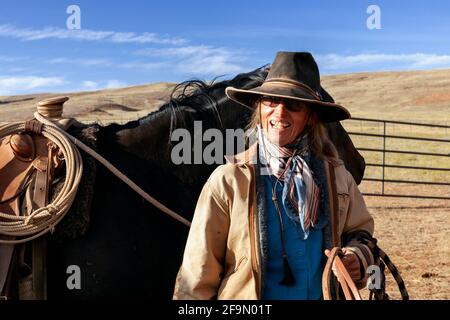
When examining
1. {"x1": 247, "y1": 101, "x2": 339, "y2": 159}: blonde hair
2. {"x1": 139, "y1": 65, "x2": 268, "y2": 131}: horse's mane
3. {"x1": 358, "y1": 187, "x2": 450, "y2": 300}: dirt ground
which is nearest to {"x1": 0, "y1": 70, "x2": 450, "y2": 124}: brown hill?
{"x1": 358, "y1": 187, "x2": 450, "y2": 300}: dirt ground

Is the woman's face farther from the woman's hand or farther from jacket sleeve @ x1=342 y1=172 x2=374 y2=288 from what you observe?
the woman's hand

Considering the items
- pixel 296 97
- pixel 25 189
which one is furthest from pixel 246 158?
pixel 25 189

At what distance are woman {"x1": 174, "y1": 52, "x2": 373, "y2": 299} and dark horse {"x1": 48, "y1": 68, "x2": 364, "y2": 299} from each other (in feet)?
3.00

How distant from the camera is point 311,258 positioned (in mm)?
1962

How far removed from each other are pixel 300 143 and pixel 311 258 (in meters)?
0.41

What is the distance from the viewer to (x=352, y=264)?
1.97m

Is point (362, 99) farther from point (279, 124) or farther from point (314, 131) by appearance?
point (279, 124)

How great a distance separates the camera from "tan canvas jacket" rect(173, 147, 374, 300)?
1894mm

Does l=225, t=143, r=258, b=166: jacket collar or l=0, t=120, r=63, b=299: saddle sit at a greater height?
l=225, t=143, r=258, b=166: jacket collar

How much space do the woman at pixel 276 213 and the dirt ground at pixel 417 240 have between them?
3386mm

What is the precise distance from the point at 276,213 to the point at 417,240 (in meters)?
5.82

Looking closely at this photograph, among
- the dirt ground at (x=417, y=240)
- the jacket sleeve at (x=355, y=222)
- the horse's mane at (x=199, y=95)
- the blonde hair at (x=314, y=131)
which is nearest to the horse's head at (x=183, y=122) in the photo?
the horse's mane at (x=199, y=95)
